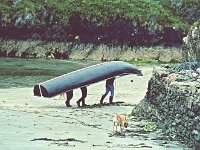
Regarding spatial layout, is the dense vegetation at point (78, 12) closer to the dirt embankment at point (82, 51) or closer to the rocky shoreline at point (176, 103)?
the dirt embankment at point (82, 51)

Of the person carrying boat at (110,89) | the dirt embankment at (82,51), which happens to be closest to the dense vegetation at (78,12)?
the dirt embankment at (82,51)

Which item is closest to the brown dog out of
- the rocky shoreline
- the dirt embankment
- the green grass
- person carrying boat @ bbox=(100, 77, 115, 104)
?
the rocky shoreline

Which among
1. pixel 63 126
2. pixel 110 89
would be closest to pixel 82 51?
Result: pixel 110 89

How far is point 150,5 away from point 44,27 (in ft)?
48.6

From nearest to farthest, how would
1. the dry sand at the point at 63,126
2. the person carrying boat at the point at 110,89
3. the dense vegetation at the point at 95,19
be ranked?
1. the dry sand at the point at 63,126
2. the person carrying boat at the point at 110,89
3. the dense vegetation at the point at 95,19

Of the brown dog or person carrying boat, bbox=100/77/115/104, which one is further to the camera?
person carrying boat, bbox=100/77/115/104

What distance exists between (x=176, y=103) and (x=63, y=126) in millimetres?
4428

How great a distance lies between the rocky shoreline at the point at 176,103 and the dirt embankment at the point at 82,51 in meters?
47.7

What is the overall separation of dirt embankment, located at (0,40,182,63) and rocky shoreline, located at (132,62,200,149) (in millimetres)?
47710

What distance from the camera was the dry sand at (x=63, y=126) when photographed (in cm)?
1725

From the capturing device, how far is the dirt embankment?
73500 mm

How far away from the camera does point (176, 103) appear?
1895cm

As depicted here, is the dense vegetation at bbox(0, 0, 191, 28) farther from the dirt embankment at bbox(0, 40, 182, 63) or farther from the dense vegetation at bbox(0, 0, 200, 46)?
the dirt embankment at bbox(0, 40, 182, 63)

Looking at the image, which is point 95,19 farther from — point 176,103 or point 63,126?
point 176,103
